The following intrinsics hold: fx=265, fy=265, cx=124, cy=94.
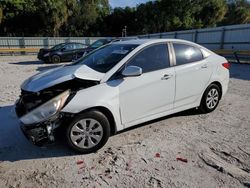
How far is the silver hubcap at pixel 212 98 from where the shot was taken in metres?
5.78

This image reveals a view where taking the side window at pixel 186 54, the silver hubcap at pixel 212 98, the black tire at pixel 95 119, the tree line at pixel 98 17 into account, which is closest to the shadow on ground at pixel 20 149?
the black tire at pixel 95 119

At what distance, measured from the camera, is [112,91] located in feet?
13.7

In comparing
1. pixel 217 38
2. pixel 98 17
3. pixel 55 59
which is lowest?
pixel 55 59

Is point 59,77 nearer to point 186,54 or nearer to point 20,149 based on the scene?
point 20,149

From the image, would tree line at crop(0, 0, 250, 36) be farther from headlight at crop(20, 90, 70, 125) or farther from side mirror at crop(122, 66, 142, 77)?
headlight at crop(20, 90, 70, 125)

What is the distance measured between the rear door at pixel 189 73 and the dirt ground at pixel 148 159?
541mm

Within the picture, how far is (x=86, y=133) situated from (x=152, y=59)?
5.91 feet

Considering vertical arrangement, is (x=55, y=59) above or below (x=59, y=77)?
below

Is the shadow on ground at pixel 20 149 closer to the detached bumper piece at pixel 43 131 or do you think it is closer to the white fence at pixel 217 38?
the detached bumper piece at pixel 43 131

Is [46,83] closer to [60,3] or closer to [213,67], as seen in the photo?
[213,67]

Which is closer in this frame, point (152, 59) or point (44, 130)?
point (44, 130)

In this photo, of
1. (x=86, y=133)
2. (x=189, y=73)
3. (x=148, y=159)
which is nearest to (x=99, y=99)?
(x=86, y=133)

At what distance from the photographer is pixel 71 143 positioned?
3.98 m

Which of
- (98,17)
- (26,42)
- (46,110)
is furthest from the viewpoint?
(98,17)
